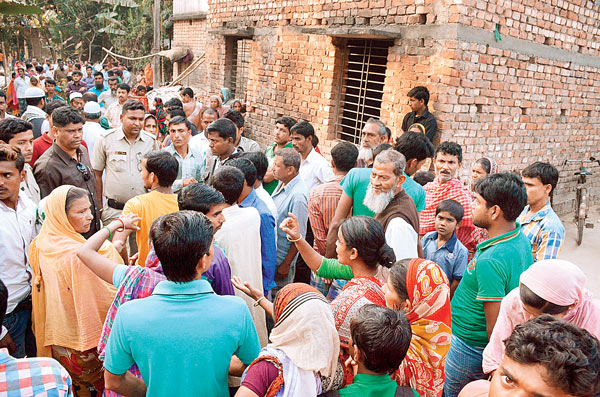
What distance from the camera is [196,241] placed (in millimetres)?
1768

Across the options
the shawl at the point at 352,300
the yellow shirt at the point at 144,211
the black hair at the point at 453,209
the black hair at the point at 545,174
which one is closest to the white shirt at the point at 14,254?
the yellow shirt at the point at 144,211

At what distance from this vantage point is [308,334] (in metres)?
1.61

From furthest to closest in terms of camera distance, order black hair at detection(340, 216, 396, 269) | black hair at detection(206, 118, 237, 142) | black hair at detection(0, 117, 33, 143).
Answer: black hair at detection(206, 118, 237, 142) < black hair at detection(0, 117, 33, 143) < black hair at detection(340, 216, 396, 269)

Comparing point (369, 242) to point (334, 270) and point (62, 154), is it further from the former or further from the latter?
point (62, 154)

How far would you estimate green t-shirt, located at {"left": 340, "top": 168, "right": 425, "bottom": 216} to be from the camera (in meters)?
3.37

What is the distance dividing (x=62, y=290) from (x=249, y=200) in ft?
4.53

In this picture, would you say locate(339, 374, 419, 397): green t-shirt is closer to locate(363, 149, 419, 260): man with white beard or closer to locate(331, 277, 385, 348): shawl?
locate(331, 277, 385, 348): shawl

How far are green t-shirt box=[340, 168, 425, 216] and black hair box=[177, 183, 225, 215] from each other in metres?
1.35

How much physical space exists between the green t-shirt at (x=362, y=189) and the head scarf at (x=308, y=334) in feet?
6.01

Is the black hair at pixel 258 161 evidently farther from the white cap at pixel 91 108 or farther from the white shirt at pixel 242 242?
the white cap at pixel 91 108

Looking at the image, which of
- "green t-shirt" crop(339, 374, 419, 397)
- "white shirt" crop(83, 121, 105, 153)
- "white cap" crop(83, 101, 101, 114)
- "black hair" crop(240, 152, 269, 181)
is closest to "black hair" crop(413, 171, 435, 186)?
"black hair" crop(240, 152, 269, 181)

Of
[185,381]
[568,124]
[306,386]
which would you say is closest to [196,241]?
[185,381]

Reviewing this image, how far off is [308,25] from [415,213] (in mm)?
5743

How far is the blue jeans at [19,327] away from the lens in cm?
263
